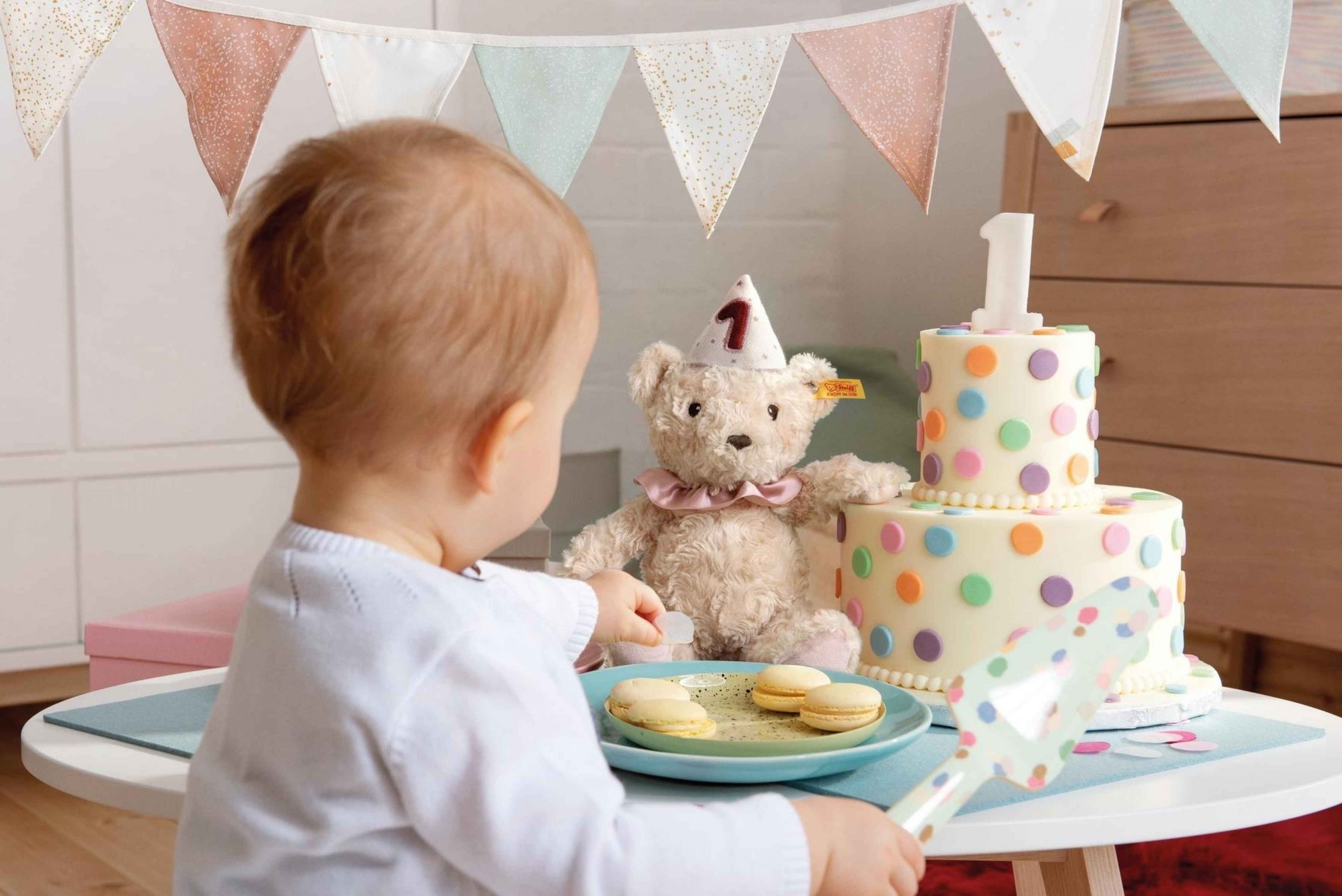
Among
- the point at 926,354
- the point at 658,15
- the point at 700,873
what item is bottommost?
the point at 700,873

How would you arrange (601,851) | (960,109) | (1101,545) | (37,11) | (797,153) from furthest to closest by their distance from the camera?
(797,153), (960,109), (37,11), (1101,545), (601,851)

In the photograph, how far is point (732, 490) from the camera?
3.81ft

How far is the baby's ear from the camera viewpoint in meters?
1.19

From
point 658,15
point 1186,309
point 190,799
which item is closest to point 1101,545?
point 190,799

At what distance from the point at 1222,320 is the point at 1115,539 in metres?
1.12

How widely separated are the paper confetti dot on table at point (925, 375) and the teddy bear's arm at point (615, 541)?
0.24 metres

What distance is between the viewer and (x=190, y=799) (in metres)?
0.70

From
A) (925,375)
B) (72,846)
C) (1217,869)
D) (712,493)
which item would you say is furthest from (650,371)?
(72,846)

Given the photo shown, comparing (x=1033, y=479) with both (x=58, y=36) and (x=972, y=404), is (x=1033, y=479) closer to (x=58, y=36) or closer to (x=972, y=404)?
(x=972, y=404)

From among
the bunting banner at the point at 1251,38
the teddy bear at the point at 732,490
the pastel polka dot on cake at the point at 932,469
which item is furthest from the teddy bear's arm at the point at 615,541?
the bunting banner at the point at 1251,38

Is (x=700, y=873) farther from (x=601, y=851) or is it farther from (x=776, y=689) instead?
(x=776, y=689)

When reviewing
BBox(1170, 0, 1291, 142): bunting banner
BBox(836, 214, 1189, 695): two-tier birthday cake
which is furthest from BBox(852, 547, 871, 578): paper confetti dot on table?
BBox(1170, 0, 1291, 142): bunting banner

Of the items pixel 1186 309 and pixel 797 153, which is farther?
pixel 797 153

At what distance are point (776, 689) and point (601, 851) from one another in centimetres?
30
